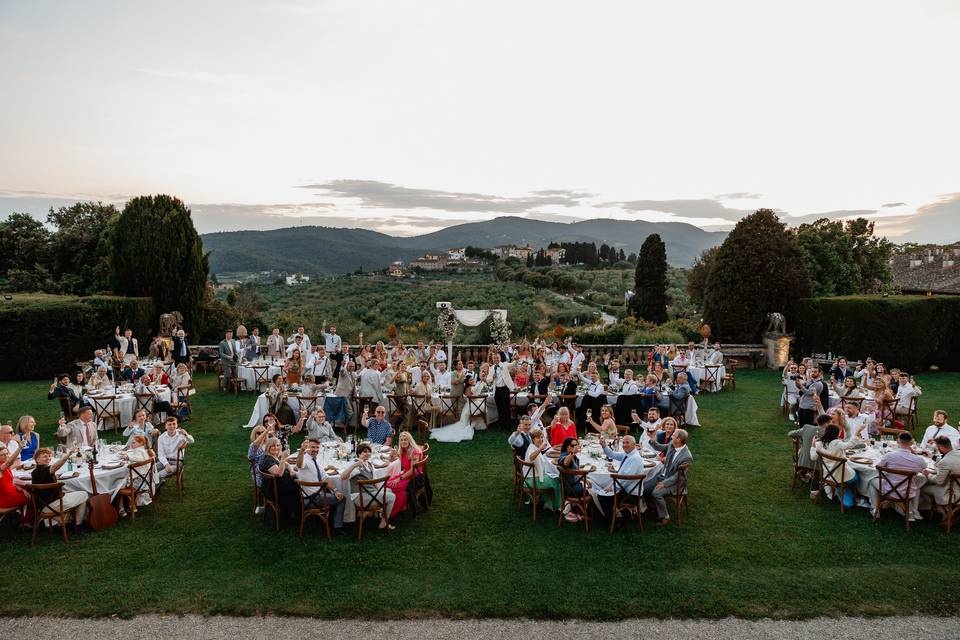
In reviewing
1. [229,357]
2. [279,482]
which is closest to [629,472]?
[279,482]

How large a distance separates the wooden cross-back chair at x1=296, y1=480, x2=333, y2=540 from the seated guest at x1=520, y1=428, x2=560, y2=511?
2.94 metres

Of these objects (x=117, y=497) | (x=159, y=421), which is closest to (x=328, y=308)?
(x=159, y=421)

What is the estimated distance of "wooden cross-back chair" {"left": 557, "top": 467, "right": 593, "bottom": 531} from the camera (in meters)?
8.70

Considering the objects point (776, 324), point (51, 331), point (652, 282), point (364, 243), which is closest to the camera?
point (51, 331)

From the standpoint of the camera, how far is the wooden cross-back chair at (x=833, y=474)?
30.3 ft

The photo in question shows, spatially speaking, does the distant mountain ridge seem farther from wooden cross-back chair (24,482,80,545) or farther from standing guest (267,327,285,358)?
wooden cross-back chair (24,482,80,545)

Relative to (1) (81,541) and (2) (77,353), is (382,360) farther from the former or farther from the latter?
(2) (77,353)

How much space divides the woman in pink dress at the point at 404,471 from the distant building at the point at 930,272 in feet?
137

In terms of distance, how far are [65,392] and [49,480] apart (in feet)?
21.9

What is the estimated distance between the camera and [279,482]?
28.1ft

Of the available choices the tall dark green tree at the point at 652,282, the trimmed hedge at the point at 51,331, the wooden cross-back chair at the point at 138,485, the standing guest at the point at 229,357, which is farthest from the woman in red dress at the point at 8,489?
the tall dark green tree at the point at 652,282

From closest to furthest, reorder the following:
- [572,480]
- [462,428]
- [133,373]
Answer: [572,480] < [462,428] < [133,373]

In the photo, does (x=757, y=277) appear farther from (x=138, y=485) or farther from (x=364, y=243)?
(x=364, y=243)

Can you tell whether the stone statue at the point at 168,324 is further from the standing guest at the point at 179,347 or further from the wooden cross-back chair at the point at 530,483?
the wooden cross-back chair at the point at 530,483
